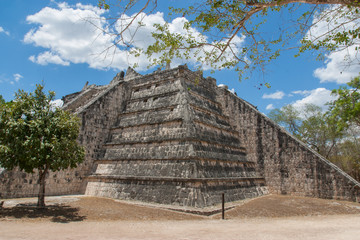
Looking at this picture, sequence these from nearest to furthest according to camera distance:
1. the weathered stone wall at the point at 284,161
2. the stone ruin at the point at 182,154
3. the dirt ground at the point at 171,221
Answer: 1. the dirt ground at the point at 171,221
2. the stone ruin at the point at 182,154
3. the weathered stone wall at the point at 284,161

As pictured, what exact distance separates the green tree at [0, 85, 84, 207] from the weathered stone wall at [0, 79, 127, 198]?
307cm

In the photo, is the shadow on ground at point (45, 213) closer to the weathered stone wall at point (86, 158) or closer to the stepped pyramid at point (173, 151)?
the weathered stone wall at point (86, 158)

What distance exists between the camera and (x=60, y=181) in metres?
13.4

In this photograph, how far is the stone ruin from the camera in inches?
451

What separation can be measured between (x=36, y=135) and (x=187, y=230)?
6406mm

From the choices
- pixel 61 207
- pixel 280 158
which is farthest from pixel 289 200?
pixel 61 207

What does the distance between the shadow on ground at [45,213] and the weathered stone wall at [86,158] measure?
8.13 ft

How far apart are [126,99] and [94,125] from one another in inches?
125

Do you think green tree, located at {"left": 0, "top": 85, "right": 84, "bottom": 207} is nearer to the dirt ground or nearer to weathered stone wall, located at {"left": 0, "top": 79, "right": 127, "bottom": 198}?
the dirt ground

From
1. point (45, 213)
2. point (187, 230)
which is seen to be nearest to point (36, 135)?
point (45, 213)

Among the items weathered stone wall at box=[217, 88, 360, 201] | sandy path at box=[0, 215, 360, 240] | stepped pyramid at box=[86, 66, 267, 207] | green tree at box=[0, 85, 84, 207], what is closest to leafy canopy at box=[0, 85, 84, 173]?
green tree at box=[0, 85, 84, 207]

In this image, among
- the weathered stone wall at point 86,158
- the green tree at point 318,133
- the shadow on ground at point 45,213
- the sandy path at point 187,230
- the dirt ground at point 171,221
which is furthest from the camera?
the green tree at point 318,133

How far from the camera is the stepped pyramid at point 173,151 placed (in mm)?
11062

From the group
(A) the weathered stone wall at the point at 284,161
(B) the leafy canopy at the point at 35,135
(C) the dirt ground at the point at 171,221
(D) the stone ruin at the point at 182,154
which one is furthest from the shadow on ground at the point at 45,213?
(A) the weathered stone wall at the point at 284,161
